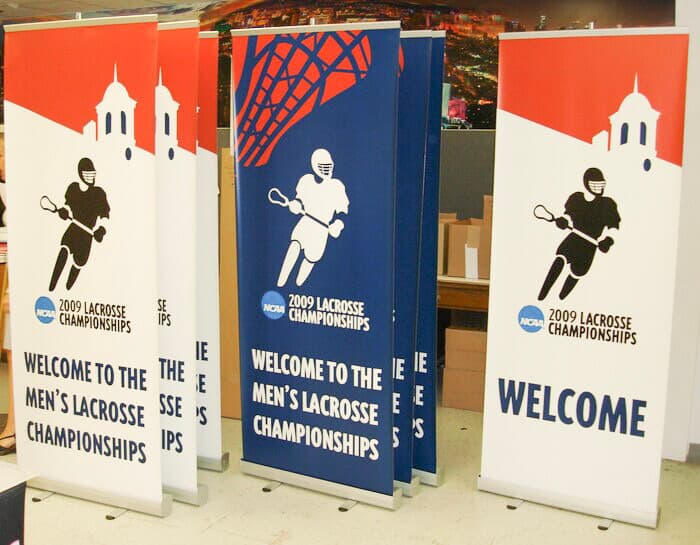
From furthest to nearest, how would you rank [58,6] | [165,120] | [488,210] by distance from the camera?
[58,6] < [488,210] < [165,120]

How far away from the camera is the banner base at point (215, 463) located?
12.9 feet

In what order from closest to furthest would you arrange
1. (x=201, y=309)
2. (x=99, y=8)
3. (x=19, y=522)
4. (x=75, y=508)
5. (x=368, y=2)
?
(x=19, y=522) < (x=75, y=508) < (x=201, y=309) < (x=368, y=2) < (x=99, y=8)

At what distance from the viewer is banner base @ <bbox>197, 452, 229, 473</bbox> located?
155 inches

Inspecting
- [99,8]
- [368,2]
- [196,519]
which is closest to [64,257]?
[196,519]

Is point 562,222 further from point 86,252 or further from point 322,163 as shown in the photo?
point 86,252

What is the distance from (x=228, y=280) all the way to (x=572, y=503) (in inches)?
83.5

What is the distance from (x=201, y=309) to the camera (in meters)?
3.83

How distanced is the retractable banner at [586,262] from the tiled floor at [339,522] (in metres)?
0.14

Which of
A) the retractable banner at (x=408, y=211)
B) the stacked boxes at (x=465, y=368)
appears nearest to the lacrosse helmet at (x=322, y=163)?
the retractable banner at (x=408, y=211)

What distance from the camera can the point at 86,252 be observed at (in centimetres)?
337

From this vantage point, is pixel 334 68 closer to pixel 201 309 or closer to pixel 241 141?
pixel 241 141

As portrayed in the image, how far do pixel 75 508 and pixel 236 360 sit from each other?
4.48ft

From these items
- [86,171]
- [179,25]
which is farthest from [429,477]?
[179,25]

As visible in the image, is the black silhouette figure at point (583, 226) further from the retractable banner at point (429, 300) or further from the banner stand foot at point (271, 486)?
the banner stand foot at point (271, 486)
